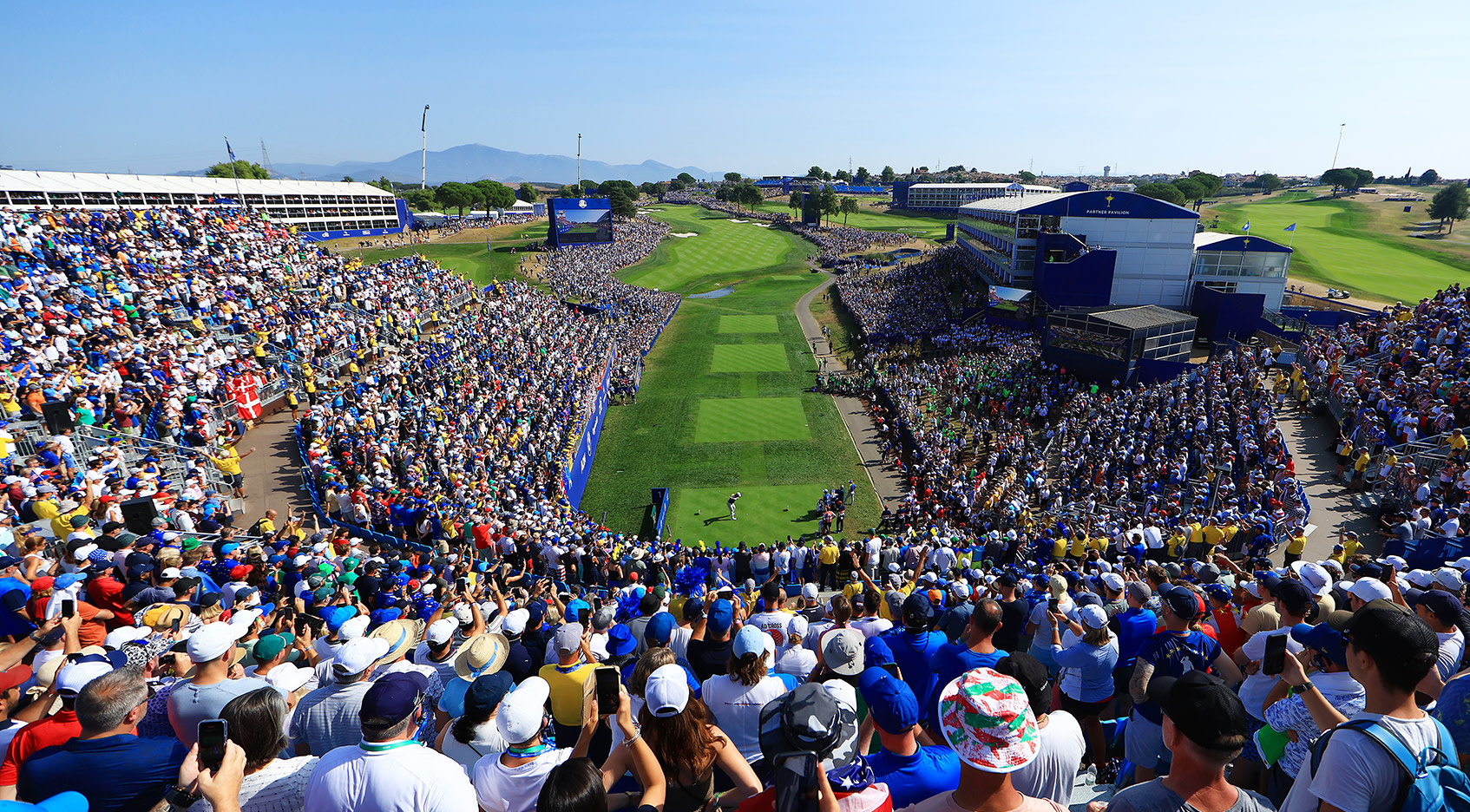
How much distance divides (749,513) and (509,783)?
1699cm

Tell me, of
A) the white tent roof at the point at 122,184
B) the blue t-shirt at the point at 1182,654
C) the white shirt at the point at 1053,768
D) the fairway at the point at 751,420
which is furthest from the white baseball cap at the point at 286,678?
the white tent roof at the point at 122,184

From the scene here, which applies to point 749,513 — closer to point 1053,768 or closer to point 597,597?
point 597,597

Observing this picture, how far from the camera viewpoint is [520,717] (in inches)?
133

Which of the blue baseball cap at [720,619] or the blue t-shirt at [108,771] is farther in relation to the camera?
the blue baseball cap at [720,619]

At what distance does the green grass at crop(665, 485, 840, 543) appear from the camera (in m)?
19.2

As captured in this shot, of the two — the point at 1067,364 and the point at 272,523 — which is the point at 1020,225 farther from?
the point at 272,523

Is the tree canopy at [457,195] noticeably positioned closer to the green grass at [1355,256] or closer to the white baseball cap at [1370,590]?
the green grass at [1355,256]

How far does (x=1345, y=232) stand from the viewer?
6500cm

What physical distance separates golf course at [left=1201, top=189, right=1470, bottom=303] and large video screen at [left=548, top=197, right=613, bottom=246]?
51.8 m

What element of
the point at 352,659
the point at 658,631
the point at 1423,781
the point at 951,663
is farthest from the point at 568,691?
the point at 1423,781

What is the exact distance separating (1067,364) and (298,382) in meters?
27.7

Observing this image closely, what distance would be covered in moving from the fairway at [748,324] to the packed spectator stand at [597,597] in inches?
639

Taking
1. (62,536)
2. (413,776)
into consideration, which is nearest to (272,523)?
(62,536)

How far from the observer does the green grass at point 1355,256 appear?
43.8m
